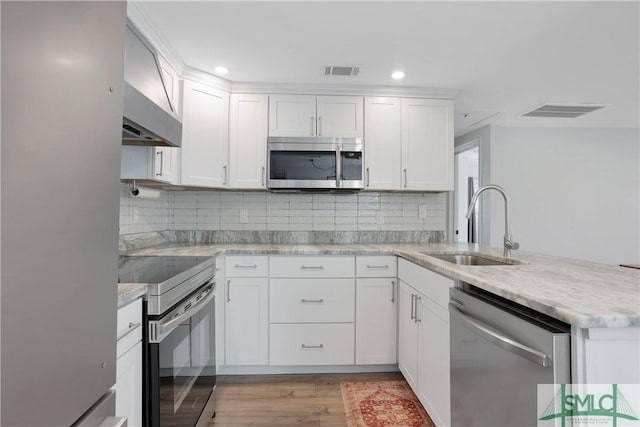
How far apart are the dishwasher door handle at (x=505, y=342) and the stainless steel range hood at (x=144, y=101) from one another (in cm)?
143

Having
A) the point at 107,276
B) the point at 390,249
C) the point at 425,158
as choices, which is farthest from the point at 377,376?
the point at 107,276

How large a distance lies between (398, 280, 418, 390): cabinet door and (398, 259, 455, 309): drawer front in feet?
0.23

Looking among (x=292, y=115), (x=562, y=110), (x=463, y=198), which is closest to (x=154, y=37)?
(x=292, y=115)

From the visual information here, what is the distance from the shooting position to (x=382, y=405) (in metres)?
2.04

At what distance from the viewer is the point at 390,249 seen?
8.23 ft

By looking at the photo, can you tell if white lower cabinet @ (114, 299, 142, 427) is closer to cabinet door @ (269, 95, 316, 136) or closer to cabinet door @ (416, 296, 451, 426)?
cabinet door @ (416, 296, 451, 426)

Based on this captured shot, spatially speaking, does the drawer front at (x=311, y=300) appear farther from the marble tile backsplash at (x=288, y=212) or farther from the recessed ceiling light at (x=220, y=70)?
the recessed ceiling light at (x=220, y=70)

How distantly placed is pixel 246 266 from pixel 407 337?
1217 millimetres

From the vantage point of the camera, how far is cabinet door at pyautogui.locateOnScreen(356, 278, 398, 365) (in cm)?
245

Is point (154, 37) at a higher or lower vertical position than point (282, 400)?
higher

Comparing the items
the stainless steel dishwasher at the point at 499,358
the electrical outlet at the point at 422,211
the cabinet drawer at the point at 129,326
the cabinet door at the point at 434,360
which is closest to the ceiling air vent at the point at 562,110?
the electrical outlet at the point at 422,211

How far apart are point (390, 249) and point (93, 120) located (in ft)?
7.23

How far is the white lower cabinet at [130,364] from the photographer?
1.00m

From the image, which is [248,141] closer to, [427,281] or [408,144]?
[408,144]
